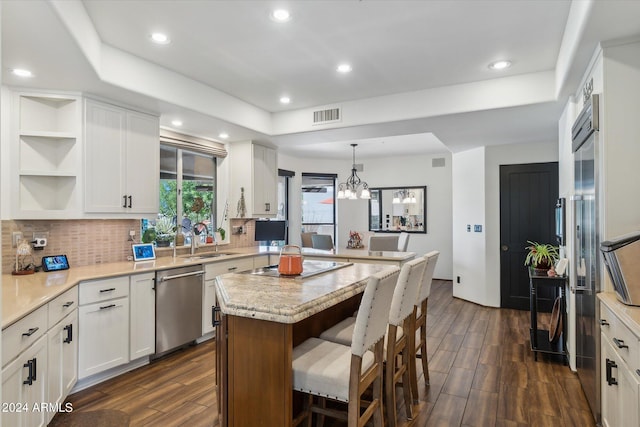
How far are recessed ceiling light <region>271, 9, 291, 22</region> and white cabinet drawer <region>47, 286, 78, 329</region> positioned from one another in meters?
2.42

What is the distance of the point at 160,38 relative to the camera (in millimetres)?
3020

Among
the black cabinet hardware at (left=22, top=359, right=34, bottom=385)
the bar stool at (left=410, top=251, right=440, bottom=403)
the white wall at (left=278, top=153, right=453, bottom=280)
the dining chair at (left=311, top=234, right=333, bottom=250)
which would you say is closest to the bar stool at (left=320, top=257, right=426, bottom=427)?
the bar stool at (left=410, top=251, right=440, bottom=403)

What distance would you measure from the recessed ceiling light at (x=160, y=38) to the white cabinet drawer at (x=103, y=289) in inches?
77.9

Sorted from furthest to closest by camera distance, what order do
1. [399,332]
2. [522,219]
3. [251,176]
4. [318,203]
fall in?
[318,203] < [522,219] < [251,176] < [399,332]

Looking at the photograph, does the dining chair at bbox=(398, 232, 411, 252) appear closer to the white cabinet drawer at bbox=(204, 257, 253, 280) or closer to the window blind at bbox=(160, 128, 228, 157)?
the white cabinet drawer at bbox=(204, 257, 253, 280)

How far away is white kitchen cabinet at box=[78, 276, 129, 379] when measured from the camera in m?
3.06

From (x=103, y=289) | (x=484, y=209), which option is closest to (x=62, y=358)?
(x=103, y=289)

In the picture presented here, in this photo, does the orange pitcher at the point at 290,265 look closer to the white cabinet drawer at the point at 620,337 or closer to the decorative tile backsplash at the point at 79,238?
the white cabinet drawer at the point at 620,337

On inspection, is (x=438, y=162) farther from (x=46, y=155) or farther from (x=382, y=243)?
(x=46, y=155)

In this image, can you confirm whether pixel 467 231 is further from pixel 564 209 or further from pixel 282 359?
pixel 282 359

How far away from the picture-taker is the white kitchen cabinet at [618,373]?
1.82 metres

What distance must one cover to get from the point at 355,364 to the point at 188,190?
151 inches

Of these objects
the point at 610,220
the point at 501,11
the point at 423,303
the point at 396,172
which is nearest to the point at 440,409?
the point at 423,303

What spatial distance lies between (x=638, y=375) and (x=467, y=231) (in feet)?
15.5
